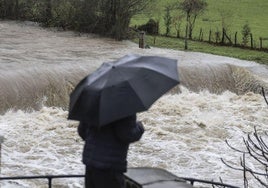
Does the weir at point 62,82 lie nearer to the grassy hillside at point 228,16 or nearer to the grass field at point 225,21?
the grass field at point 225,21

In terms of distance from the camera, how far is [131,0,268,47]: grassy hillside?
29.6 m

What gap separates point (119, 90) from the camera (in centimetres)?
450

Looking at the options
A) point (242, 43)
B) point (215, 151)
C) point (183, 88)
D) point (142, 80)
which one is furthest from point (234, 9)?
point (142, 80)

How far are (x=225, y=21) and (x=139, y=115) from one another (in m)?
19.4

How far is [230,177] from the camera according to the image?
35.0ft

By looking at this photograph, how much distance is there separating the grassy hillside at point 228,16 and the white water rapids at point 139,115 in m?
7.16

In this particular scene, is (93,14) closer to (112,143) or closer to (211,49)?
(211,49)

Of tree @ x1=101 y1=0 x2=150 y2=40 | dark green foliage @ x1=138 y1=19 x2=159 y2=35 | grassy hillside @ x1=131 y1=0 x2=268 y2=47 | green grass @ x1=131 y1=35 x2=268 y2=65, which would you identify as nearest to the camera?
green grass @ x1=131 y1=35 x2=268 y2=65

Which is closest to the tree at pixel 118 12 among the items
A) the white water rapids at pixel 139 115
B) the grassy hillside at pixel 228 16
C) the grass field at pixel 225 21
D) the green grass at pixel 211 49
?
the green grass at pixel 211 49

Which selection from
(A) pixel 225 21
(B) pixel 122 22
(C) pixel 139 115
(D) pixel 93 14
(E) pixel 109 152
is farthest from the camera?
(A) pixel 225 21

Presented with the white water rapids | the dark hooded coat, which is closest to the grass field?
the white water rapids

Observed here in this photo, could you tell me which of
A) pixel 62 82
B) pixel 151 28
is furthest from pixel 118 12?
pixel 62 82

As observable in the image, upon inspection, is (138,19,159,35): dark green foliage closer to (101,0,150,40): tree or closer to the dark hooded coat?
(101,0,150,40): tree

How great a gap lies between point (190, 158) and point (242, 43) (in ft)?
49.2
